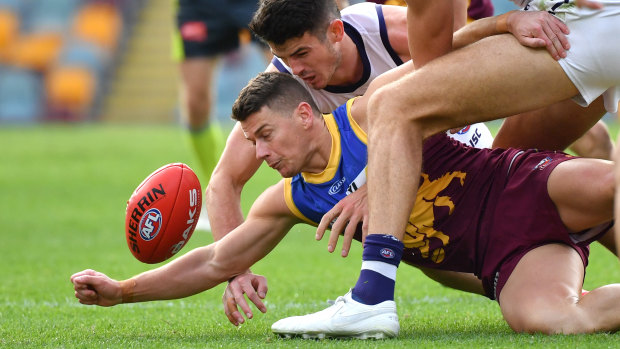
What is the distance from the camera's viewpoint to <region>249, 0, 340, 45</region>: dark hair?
14.9 ft

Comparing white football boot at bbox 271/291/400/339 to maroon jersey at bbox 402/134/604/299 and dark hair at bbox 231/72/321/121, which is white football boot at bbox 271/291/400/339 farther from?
dark hair at bbox 231/72/321/121

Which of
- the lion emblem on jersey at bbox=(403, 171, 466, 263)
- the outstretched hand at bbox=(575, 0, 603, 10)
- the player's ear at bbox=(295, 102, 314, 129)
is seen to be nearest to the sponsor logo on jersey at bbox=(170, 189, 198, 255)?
the player's ear at bbox=(295, 102, 314, 129)

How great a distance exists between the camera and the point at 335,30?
4.78 m

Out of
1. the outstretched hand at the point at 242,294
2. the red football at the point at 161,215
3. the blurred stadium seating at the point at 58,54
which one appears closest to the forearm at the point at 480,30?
the outstretched hand at the point at 242,294

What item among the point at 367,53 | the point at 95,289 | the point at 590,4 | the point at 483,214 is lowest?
the point at 95,289

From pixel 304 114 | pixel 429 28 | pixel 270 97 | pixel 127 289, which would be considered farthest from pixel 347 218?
pixel 127 289

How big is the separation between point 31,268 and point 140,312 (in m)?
1.92

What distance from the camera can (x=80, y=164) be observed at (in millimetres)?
13789

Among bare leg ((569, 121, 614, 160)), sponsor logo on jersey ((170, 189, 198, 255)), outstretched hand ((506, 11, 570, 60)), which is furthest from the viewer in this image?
bare leg ((569, 121, 614, 160))

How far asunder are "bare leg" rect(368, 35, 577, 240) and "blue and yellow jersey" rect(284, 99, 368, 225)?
0.31 meters

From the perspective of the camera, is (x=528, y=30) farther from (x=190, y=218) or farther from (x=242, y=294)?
(x=190, y=218)

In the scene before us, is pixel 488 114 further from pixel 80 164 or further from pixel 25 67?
pixel 25 67

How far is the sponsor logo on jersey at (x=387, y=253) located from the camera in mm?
3744

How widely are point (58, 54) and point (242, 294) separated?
19364 millimetres
